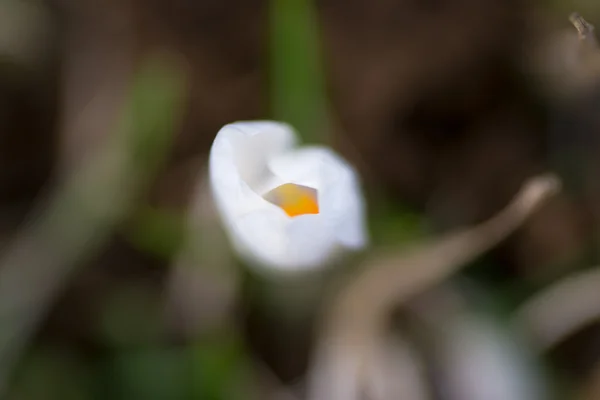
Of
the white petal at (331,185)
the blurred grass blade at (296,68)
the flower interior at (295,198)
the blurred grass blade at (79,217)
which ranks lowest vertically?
the blurred grass blade at (79,217)

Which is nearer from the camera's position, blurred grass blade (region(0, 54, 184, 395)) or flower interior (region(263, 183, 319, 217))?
flower interior (region(263, 183, 319, 217))

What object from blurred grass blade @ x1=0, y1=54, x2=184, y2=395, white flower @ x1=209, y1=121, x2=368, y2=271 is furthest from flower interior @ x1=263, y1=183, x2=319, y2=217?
blurred grass blade @ x1=0, y1=54, x2=184, y2=395

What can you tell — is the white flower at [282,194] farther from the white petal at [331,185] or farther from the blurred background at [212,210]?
the blurred background at [212,210]

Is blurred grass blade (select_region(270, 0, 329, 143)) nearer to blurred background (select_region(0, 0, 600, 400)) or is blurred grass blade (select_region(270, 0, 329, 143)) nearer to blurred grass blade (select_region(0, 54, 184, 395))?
blurred background (select_region(0, 0, 600, 400))

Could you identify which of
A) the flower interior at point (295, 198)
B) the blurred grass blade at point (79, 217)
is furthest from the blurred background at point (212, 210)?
the flower interior at point (295, 198)

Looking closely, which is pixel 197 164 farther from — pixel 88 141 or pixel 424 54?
pixel 424 54

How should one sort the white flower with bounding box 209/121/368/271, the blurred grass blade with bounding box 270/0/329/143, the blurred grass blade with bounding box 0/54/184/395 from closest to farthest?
the white flower with bounding box 209/121/368/271
the blurred grass blade with bounding box 270/0/329/143
the blurred grass blade with bounding box 0/54/184/395

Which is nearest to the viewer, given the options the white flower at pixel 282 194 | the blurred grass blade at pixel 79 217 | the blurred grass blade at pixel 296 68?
the white flower at pixel 282 194

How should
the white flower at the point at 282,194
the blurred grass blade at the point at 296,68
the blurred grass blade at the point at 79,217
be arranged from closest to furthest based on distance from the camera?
the white flower at the point at 282,194
the blurred grass blade at the point at 296,68
the blurred grass blade at the point at 79,217
